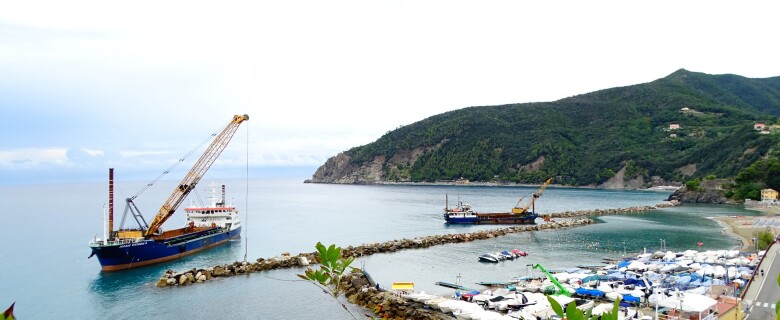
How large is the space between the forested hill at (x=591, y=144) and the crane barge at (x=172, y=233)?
355ft

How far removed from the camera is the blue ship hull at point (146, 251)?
35438 millimetres

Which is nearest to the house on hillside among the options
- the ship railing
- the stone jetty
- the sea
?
the sea

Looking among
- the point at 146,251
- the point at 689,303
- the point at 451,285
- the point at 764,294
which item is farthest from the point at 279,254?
the point at 764,294

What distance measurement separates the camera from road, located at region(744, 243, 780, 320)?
1975 centimetres

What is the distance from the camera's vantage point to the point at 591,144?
167500 millimetres

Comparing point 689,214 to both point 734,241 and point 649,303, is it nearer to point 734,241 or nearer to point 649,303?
point 734,241

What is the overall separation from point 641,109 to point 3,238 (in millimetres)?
185639

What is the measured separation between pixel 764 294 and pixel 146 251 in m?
36.6

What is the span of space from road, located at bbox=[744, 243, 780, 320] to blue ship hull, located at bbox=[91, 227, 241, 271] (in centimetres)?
3547

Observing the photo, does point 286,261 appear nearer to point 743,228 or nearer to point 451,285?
point 451,285

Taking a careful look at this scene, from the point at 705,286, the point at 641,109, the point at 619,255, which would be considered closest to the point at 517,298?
the point at 705,286

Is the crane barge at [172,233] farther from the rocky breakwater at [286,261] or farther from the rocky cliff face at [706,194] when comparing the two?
the rocky cliff face at [706,194]

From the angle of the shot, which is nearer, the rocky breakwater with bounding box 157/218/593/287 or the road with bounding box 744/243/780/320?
the road with bounding box 744/243/780/320

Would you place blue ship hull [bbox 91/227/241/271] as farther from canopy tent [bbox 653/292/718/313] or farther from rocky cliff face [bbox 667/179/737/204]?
rocky cliff face [bbox 667/179/737/204]
